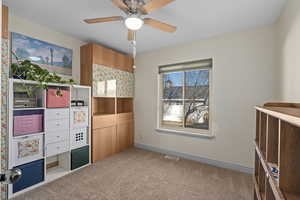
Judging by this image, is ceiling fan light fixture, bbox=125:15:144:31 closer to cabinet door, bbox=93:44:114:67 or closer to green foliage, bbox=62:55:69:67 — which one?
cabinet door, bbox=93:44:114:67

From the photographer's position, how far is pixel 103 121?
2.99 metres

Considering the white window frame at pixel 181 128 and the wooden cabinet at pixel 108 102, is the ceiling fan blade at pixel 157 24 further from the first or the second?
the wooden cabinet at pixel 108 102

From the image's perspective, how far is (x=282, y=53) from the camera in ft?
6.37

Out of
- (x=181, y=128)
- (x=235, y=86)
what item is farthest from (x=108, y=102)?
(x=235, y=86)

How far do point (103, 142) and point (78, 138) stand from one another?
0.58 metres

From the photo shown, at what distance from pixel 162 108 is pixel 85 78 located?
1.83 metres

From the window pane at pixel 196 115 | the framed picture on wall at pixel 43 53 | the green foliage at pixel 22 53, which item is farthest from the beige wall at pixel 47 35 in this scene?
the window pane at pixel 196 115

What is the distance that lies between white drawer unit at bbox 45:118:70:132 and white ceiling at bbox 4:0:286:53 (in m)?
1.60

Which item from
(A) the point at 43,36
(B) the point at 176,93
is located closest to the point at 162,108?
(B) the point at 176,93

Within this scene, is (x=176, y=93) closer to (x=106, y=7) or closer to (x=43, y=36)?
(x=106, y=7)

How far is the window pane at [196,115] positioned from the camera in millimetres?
2965

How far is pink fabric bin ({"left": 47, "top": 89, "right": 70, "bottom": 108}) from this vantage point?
84.5 inches

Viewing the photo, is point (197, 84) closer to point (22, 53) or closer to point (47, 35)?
point (47, 35)

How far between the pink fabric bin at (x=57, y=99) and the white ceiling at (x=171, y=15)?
3.76 ft
